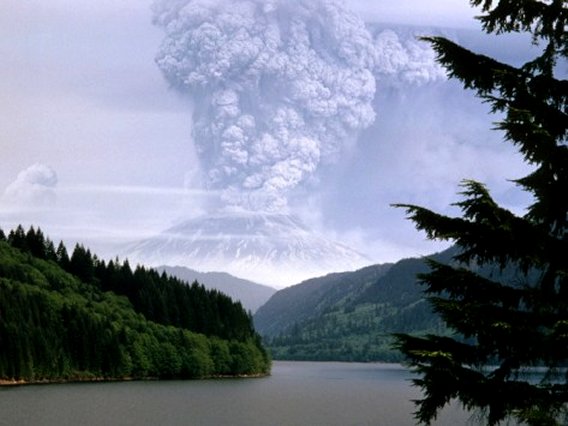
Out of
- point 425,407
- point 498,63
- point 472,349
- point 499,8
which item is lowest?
point 425,407

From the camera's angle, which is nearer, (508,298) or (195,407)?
(508,298)

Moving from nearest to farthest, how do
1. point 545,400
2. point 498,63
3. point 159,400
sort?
point 545,400 → point 498,63 → point 159,400

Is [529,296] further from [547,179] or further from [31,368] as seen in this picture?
[31,368]

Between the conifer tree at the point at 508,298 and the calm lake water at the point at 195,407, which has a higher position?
the conifer tree at the point at 508,298

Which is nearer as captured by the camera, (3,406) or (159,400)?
(3,406)

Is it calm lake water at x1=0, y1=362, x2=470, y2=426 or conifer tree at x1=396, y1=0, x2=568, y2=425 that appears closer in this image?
conifer tree at x1=396, y1=0, x2=568, y2=425

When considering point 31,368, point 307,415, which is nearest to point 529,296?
point 307,415

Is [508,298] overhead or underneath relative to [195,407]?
overhead

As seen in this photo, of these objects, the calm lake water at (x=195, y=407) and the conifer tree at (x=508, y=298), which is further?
the calm lake water at (x=195, y=407)
